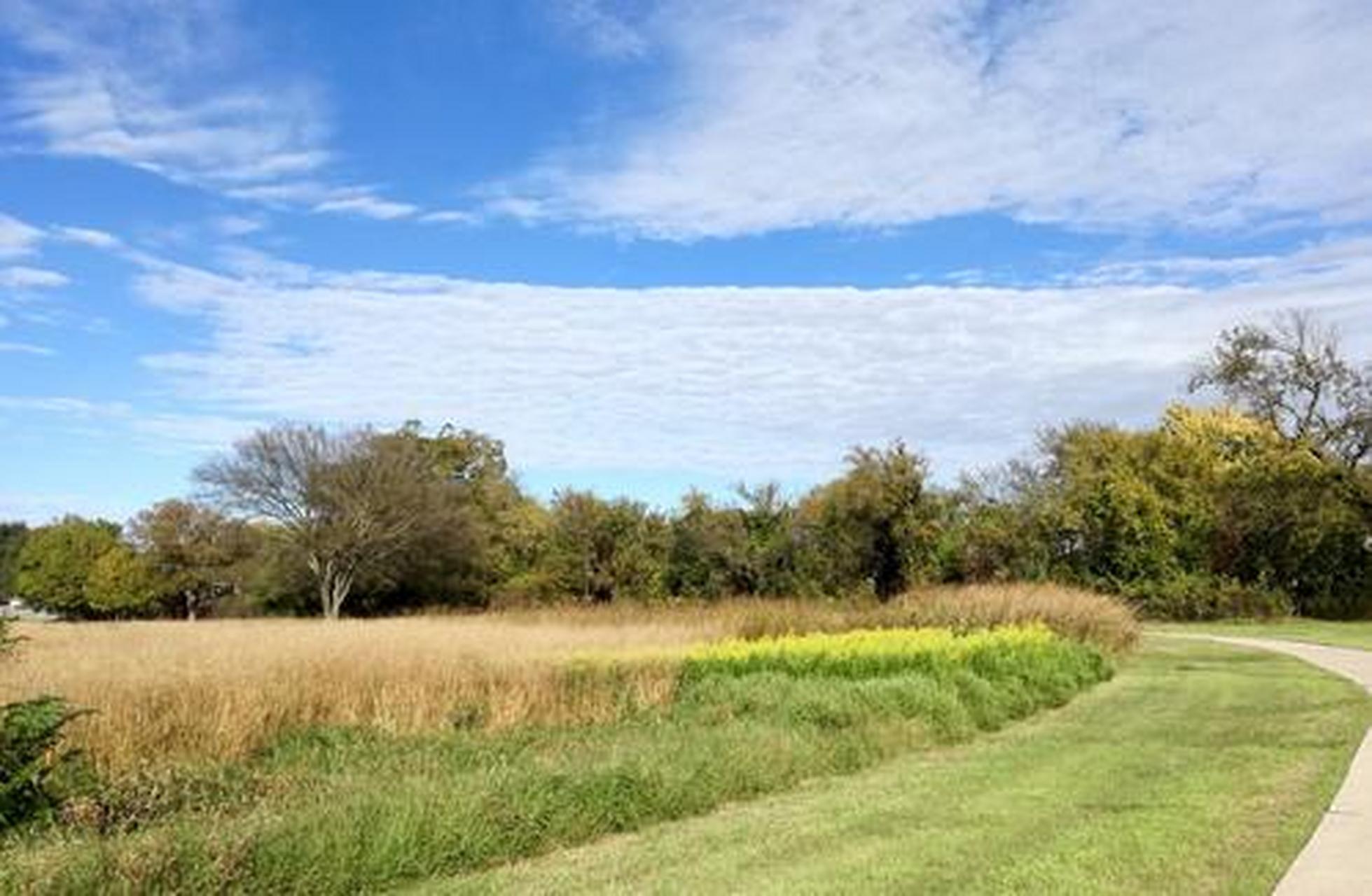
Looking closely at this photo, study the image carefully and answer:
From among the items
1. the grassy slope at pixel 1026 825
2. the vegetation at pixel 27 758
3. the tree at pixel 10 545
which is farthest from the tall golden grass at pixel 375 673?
the tree at pixel 10 545

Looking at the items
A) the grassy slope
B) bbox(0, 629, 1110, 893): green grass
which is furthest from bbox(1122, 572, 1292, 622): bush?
the grassy slope

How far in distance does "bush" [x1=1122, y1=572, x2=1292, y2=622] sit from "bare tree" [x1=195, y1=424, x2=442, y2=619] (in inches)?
1285

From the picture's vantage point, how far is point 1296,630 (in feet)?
141

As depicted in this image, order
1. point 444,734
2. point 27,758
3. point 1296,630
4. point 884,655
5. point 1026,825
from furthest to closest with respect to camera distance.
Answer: point 1296,630 → point 884,655 → point 444,734 → point 1026,825 → point 27,758

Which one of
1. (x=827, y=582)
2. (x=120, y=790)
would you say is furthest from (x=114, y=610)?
(x=120, y=790)

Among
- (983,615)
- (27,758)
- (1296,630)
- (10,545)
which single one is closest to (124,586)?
(10,545)

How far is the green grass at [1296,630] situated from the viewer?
35375 millimetres

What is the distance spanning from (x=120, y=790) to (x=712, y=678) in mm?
A: 10009

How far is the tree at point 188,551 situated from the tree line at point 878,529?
46cm

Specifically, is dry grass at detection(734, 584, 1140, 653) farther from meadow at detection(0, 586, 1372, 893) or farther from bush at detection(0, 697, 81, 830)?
bush at detection(0, 697, 81, 830)

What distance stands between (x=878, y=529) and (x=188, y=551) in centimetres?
4101

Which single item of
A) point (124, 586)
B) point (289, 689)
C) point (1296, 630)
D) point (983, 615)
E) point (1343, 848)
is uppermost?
point (124, 586)

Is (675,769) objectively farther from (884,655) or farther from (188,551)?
(188,551)

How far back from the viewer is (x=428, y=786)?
383 inches
